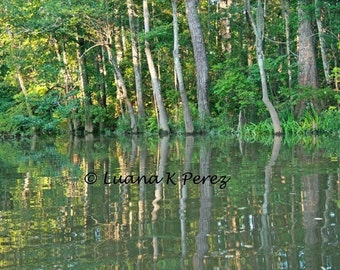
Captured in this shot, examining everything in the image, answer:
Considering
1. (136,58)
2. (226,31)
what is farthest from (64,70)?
(226,31)

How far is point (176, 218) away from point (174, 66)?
27.7 meters

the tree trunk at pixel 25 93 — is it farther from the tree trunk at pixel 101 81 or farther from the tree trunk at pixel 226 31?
the tree trunk at pixel 226 31

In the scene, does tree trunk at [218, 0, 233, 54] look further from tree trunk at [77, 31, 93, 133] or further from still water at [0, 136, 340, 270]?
still water at [0, 136, 340, 270]

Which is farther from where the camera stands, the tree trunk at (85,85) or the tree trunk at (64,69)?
the tree trunk at (64,69)

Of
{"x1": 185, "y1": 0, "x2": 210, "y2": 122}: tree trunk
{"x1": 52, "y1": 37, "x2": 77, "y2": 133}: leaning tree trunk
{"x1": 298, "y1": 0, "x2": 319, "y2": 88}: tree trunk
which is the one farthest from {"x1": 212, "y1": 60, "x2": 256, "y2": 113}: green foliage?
{"x1": 52, "y1": 37, "x2": 77, "y2": 133}: leaning tree trunk

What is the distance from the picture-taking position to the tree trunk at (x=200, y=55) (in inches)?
1008

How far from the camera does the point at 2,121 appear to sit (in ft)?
123

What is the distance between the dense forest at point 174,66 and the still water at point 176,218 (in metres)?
13.6

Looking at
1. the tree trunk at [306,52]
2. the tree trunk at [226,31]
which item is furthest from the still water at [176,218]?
the tree trunk at [226,31]

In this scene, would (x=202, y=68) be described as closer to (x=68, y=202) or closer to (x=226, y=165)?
(x=226, y=165)

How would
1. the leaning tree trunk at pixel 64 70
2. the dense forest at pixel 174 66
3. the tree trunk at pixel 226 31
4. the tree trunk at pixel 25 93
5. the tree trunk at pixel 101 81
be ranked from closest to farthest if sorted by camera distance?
the dense forest at pixel 174 66
the tree trunk at pixel 226 31
the leaning tree trunk at pixel 64 70
the tree trunk at pixel 101 81
the tree trunk at pixel 25 93

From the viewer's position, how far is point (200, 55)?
86.2 ft

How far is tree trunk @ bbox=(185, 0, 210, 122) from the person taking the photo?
2559cm

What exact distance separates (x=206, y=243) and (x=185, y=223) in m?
0.80
